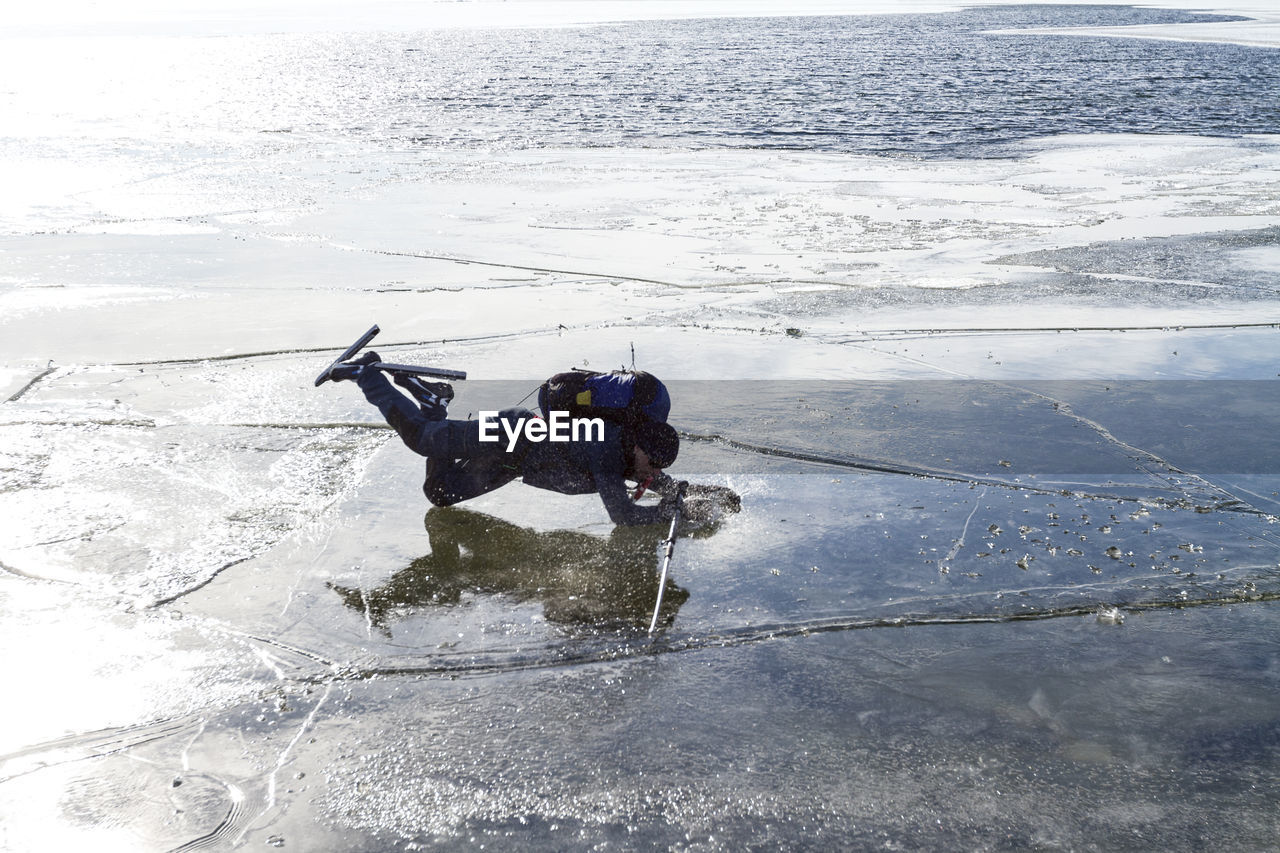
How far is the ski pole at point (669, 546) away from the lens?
4.16 meters

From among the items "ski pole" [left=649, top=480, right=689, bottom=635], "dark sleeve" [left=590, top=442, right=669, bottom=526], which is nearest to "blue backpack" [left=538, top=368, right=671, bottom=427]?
"dark sleeve" [left=590, top=442, right=669, bottom=526]

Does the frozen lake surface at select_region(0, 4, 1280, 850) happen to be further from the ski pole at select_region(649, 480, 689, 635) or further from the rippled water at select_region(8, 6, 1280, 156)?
the rippled water at select_region(8, 6, 1280, 156)

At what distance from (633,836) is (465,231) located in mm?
10700

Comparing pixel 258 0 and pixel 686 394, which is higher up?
pixel 258 0

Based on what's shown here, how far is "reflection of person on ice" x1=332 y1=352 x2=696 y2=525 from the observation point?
15.6 ft

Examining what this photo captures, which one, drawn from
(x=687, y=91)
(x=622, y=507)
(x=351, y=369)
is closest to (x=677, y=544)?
(x=622, y=507)

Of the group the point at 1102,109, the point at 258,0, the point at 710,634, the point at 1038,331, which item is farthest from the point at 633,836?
the point at 258,0

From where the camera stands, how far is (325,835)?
3.01 meters

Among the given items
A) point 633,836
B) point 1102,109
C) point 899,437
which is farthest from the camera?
point 1102,109

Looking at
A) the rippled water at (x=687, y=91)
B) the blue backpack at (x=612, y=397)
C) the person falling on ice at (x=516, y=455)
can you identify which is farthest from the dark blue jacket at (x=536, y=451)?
the rippled water at (x=687, y=91)

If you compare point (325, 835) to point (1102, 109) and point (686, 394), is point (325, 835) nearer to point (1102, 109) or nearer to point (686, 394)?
point (686, 394)

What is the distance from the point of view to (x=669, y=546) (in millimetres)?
4531
